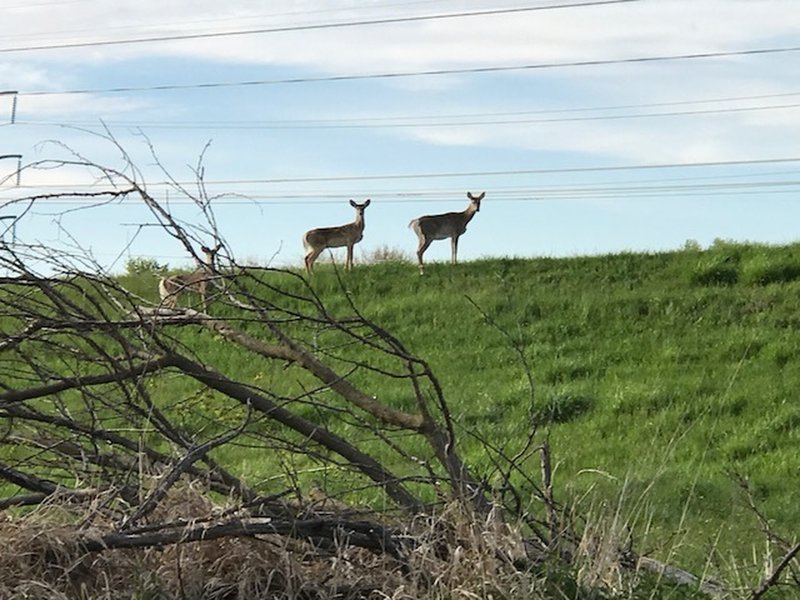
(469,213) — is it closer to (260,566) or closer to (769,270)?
(769,270)

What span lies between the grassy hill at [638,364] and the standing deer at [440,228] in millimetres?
2059

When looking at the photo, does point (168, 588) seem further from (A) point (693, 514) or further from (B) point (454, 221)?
(B) point (454, 221)

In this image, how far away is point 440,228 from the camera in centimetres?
2556

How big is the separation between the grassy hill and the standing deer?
2059 millimetres

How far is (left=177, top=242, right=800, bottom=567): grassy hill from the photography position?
10.6 metres

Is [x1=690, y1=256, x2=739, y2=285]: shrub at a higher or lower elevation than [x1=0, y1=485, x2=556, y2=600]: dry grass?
higher

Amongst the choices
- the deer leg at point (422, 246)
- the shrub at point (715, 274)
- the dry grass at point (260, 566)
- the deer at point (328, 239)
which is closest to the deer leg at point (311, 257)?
the deer at point (328, 239)

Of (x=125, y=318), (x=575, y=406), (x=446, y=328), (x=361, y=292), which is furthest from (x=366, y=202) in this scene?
(x=125, y=318)

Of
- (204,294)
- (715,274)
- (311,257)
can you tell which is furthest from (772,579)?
(311,257)

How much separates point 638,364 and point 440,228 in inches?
371

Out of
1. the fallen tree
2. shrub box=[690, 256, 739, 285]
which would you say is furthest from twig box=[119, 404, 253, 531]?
shrub box=[690, 256, 739, 285]

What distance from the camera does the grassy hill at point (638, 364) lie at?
10627 millimetres

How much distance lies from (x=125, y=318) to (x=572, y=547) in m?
2.14

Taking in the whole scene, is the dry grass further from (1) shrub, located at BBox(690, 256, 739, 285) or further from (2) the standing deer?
(2) the standing deer
